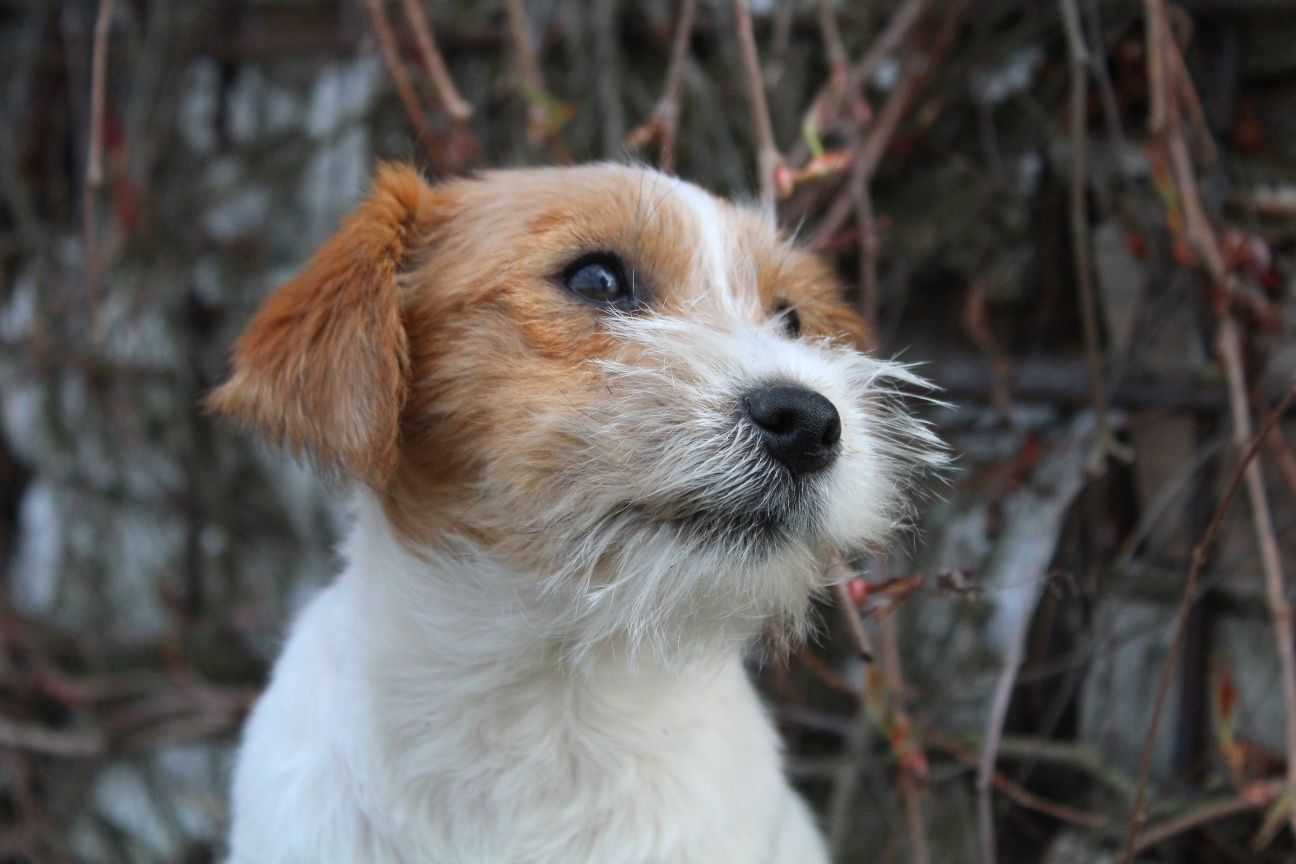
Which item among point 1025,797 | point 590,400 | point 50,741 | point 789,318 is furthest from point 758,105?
point 50,741

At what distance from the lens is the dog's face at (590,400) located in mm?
1586

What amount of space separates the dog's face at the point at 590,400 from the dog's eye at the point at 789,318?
22 mm

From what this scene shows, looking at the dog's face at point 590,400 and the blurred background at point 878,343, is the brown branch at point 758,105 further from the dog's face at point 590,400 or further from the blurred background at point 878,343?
the dog's face at point 590,400

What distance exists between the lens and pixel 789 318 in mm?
2156

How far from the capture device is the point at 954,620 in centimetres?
335

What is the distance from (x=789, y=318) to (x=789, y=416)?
2.12 ft

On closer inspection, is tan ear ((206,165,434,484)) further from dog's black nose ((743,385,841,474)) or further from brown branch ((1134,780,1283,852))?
brown branch ((1134,780,1283,852))

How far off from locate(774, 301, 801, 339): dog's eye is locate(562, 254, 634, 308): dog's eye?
34cm

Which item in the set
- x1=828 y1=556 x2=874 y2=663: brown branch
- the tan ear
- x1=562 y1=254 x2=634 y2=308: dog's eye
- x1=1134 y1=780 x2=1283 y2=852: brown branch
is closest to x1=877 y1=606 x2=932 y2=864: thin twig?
x1=828 y1=556 x2=874 y2=663: brown branch

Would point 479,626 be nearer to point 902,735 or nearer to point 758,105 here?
point 902,735

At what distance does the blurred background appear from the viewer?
263 centimetres

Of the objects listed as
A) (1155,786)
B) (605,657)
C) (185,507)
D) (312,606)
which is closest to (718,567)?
(605,657)

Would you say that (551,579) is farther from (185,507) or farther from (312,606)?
(185,507)

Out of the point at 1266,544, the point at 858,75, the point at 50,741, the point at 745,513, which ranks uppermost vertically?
the point at 858,75
